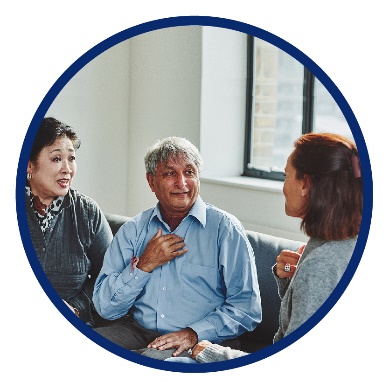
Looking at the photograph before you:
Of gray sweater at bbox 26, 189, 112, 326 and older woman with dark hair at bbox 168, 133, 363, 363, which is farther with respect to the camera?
gray sweater at bbox 26, 189, 112, 326

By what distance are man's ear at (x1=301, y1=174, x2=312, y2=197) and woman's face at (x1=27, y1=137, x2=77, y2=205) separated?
1.60 feet

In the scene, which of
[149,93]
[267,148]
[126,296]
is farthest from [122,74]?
[126,296]

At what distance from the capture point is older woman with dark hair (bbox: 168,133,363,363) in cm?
155

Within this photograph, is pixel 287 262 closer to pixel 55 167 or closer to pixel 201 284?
pixel 201 284

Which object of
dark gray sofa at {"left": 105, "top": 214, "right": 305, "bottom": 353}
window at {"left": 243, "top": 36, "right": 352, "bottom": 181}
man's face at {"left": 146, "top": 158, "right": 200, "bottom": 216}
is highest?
window at {"left": 243, "top": 36, "right": 352, "bottom": 181}

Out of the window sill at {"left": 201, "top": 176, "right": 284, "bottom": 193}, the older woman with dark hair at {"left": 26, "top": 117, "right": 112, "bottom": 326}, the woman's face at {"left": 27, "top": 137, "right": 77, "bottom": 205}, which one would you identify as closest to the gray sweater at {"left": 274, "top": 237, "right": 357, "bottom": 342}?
the window sill at {"left": 201, "top": 176, "right": 284, "bottom": 193}

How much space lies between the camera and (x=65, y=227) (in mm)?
1678

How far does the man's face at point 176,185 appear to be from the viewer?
1.59 meters

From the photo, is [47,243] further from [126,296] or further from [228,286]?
[228,286]

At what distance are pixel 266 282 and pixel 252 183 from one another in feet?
0.70

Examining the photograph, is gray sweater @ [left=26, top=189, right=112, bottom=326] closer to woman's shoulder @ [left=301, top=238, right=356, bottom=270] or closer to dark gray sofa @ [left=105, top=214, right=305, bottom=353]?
dark gray sofa @ [left=105, top=214, right=305, bottom=353]

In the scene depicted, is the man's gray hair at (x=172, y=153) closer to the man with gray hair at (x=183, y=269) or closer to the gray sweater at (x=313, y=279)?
the man with gray hair at (x=183, y=269)

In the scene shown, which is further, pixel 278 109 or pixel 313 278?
pixel 278 109

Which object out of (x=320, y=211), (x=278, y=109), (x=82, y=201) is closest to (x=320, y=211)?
(x=320, y=211)
